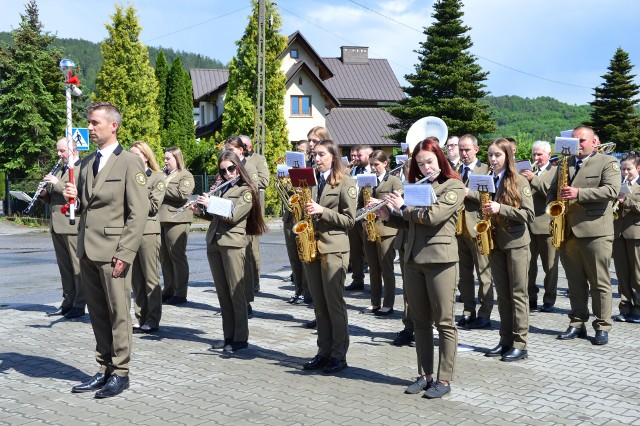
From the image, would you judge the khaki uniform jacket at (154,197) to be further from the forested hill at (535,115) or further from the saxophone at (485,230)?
the forested hill at (535,115)

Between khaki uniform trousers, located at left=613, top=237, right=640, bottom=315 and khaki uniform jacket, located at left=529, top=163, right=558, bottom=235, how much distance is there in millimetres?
974

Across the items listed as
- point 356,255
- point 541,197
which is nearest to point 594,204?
point 541,197

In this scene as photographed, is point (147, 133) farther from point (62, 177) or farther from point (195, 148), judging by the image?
point (62, 177)

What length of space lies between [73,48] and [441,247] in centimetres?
18238

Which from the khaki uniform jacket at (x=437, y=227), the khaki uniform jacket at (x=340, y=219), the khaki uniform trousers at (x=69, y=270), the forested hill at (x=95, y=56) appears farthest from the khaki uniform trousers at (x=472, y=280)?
the forested hill at (x=95, y=56)

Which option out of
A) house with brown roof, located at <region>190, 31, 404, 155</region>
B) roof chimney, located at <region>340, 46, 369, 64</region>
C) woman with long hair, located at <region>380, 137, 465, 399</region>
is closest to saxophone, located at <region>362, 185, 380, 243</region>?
woman with long hair, located at <region>380, 137, 465, 399</region>

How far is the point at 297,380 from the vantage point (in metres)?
7.21

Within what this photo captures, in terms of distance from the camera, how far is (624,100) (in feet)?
178

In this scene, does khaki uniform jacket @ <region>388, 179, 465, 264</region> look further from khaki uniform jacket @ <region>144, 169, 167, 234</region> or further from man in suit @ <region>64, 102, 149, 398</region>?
khaki uniform jacket @ <region>144, 169, 167, 234</region>

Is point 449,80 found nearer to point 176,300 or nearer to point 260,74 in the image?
point 260,74

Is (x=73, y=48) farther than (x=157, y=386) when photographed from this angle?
Yes

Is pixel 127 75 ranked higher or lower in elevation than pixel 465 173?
higher

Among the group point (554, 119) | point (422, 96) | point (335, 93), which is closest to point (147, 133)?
Answer: point (422, 96)

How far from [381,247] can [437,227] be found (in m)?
3.79
